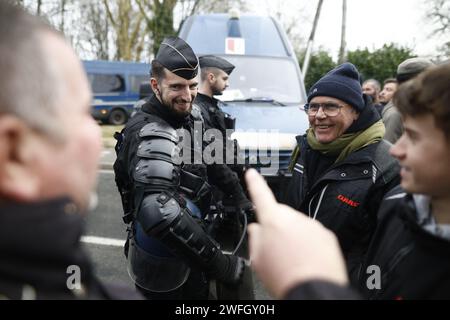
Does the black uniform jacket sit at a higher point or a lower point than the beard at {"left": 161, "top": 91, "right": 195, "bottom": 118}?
lower

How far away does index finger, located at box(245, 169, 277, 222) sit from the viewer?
0.81 metres

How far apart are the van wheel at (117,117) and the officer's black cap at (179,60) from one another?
16157mm

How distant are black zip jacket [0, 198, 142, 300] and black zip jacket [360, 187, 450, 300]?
0.81 meters

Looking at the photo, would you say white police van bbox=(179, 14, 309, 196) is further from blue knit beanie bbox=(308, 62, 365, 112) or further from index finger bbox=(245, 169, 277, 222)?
index finger bbox=(245, 169, 277, 222)

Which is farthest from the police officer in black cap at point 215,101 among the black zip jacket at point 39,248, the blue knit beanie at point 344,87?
the black zip jacket at point 39,248

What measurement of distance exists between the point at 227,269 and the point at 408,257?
0.97m

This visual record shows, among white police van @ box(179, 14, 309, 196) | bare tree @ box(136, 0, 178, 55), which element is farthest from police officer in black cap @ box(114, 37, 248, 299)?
bare tree @ box(136, 0, 178, 55)

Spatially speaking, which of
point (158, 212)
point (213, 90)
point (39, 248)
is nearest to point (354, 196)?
point (158, 212)

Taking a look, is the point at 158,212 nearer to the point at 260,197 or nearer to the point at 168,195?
the point at 168,195

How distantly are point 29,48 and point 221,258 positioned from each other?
141 cm

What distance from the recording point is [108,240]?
4.68 m

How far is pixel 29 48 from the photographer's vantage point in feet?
2.16

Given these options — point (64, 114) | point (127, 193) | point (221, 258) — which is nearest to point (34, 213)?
point (64, 114)

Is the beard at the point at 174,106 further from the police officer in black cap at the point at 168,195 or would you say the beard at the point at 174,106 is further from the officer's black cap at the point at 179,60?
the officer's black cap at the point at 179,60
